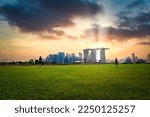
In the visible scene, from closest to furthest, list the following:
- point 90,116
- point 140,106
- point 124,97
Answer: point 90,116 < point 140,106 < point 124,97

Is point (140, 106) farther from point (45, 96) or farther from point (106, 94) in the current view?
point (45, 96)

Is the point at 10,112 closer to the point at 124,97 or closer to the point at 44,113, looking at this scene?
the point at 44,113

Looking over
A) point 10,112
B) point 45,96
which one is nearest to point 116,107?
point 10,112

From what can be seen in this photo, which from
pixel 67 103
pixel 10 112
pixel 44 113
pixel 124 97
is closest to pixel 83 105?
pixel 67 103

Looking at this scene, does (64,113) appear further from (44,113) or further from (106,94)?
(106,94)

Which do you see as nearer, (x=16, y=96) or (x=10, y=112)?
(x=10, y=112)

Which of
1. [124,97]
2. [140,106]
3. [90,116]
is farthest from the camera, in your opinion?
[124,97]

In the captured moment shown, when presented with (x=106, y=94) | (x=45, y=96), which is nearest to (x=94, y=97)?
(x=106, y=94)

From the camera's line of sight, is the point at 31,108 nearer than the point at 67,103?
Yes
